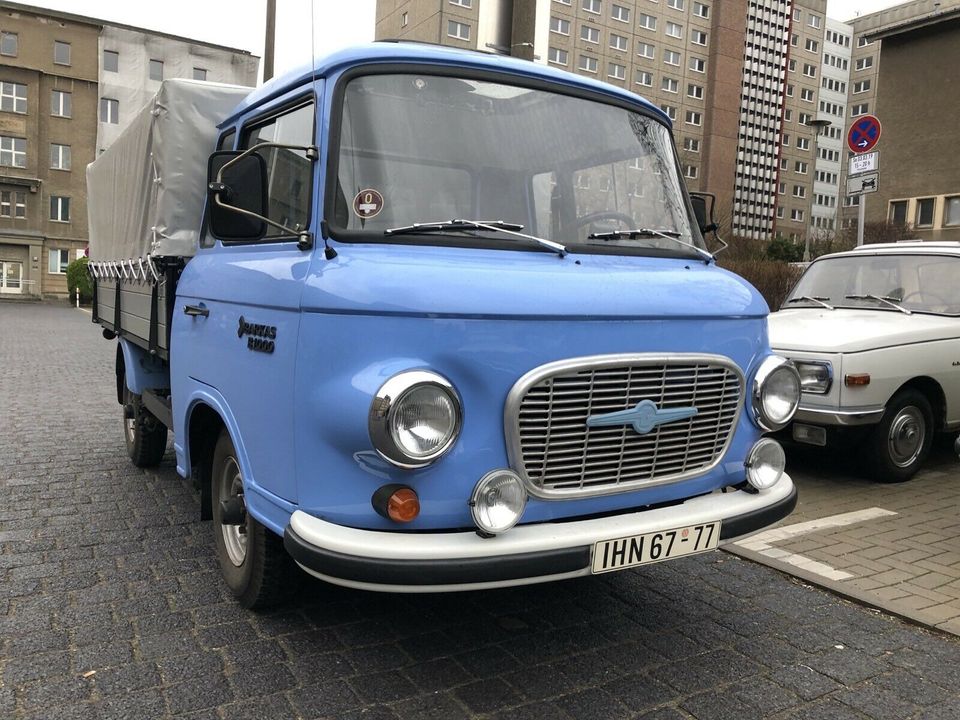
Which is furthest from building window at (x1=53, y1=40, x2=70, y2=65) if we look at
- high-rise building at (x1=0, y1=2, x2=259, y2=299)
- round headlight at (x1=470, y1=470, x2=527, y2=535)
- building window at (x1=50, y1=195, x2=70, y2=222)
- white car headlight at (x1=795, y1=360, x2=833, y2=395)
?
round headlight at (x1=470, y1=470, x2=527, y2=535)

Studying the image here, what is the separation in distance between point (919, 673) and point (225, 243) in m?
3.61

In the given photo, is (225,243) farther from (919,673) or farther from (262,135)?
(919,673)

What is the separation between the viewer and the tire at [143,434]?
19.8ft

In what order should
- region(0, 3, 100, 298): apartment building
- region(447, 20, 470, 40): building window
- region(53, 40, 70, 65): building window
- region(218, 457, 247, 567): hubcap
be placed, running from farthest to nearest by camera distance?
region(447, 20, 470, 40): building window
region(53, 40, 70, 65): building window
region(0, 3, 100, 298): apartment building
region(218, 457, 247, 567): hubcap

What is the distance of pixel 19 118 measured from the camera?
4866cm

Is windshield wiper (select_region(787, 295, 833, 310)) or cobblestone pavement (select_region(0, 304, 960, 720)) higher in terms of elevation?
windshield wiper (select_region(787, 295, 833, 310))

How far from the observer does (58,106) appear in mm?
49938

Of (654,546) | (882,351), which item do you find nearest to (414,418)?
(654,546)

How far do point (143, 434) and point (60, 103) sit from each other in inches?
2047

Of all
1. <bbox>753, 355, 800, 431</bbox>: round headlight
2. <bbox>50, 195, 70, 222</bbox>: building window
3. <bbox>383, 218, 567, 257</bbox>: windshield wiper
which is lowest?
<bbox>753, 355, 800, 431</bbox>: round headlight

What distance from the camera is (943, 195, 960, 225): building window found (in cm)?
4041

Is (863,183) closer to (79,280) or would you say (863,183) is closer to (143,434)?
(143,434)

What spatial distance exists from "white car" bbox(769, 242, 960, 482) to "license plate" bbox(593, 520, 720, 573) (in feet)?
11.0

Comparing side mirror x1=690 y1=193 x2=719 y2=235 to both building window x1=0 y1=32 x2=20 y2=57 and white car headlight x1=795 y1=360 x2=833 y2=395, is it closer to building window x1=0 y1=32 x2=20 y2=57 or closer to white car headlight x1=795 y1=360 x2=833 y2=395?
white car headlight x1=795 y1=360 x2=833 y2=395
